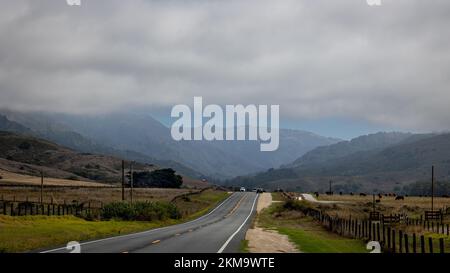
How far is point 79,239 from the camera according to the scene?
117 ft

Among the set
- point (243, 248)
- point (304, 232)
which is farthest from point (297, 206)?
point (243, 248)

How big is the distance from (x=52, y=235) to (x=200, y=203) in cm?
8887

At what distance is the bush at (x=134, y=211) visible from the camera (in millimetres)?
62938

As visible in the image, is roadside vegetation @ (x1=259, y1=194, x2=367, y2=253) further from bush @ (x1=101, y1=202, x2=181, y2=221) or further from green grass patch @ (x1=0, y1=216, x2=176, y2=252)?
green grass patch @ (x1=0, y1=216, x2=176, y2=252)

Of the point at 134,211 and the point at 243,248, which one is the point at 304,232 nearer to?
the point at 134,211

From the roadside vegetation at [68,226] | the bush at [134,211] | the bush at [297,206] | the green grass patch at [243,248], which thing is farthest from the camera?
the bush at [297,206]

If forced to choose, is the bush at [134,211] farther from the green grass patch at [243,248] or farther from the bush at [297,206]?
the green grass patch at [243,248]

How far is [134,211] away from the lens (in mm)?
64438

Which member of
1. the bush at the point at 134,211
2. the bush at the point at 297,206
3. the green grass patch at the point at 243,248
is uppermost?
the green grass patch at the point at 243,248

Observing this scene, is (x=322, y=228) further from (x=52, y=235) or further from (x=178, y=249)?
(x=178, y=249)

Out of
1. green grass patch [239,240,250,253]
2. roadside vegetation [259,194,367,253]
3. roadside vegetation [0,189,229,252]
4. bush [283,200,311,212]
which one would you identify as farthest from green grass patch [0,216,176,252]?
bush [283,200,311,212]

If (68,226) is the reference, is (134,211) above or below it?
below

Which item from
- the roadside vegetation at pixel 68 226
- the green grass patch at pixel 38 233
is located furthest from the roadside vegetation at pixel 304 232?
the green grass patch at pixel 38 233
